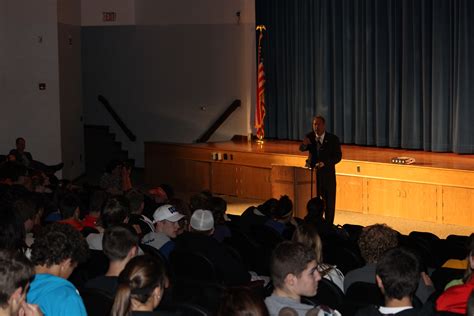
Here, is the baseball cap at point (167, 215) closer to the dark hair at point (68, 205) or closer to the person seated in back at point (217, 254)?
the person seated in back at point (217, 254)

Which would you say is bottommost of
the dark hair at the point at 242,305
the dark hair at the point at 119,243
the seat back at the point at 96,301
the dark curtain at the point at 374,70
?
the seat back at the point at 96,301

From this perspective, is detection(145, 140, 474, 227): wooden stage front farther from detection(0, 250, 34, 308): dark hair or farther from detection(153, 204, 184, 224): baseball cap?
detection(0, 250, 34, 308): dark hair

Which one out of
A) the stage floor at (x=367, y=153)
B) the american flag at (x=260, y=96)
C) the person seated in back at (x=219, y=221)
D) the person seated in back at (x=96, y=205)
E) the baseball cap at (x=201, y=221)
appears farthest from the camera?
the american flag at (x=260, y=96)

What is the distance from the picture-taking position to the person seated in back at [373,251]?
577 cm

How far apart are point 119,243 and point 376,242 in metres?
1.63

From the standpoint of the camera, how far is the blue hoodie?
4.31 meters

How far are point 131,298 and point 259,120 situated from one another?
13092mm

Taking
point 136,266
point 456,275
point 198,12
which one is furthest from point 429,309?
point 198,12

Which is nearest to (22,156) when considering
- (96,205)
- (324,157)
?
(324,157)

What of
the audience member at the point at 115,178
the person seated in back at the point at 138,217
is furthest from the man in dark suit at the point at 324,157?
the person seated in back at the point at 138,217

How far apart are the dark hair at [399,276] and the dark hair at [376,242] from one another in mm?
1376

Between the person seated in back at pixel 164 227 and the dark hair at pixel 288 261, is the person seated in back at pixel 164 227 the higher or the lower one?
the lower one

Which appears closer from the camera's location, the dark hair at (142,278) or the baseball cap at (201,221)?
the dark hair at (142,278)

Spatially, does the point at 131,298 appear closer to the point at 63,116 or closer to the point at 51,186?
the point at 51,186
